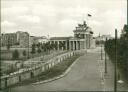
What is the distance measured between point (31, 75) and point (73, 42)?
359 ft

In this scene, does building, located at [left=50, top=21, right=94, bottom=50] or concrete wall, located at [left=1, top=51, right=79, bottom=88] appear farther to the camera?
building, located at [left=50, top=21, right=94, bottom=50]

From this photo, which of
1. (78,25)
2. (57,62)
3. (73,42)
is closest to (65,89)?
(57,62)

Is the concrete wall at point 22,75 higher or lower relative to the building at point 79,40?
lower

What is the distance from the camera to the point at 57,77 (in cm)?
4056

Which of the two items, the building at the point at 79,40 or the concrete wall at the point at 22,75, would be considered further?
the building at the point at 79,40

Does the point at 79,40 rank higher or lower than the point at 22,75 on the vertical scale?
higher

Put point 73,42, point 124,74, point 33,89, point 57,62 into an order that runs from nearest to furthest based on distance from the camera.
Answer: point 33,89
point 124,74
point 57,62
point 73,42

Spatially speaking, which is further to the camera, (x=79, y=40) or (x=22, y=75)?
(x=79, y=40)

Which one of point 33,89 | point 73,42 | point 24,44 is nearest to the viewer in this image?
point 33,89

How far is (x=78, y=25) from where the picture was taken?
529ft

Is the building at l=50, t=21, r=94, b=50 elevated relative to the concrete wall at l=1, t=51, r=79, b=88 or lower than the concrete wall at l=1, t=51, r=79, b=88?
elevated

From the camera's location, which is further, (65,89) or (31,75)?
(31,75)

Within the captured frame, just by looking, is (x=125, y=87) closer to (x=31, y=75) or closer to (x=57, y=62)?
(x=31, y=75)

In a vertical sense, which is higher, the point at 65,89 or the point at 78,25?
the point at 78,25
